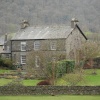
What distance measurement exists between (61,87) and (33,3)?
5554 inches

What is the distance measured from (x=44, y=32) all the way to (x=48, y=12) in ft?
342

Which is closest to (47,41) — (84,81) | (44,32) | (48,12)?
(44,32)

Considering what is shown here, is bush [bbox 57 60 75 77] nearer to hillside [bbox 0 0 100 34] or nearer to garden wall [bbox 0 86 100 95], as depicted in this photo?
garden wall [bbox 0 86 100 95]

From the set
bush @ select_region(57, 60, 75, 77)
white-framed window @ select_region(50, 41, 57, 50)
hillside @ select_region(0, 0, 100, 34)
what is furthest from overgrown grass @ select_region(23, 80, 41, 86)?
hillside @ select_region(0, 0, 100, 34)

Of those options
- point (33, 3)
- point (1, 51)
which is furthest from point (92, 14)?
point (1, 51)

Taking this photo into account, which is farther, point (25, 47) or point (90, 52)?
point (25, 47)

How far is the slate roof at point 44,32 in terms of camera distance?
6569 cm

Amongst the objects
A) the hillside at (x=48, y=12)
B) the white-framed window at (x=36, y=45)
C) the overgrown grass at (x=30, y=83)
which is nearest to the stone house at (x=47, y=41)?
the white-framed window at (x=36, y=45)

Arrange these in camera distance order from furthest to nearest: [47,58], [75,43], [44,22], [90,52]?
[44,22], [75,43], [90,52], [47,58]

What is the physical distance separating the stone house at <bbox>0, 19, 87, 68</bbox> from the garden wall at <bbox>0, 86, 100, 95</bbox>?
23208 millimetres

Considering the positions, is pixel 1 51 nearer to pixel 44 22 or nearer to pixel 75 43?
pixel 75 43

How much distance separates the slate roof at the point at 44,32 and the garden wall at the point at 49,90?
92.9 feet

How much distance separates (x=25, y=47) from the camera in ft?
227

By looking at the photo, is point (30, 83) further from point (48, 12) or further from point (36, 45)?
point (48, 12)
